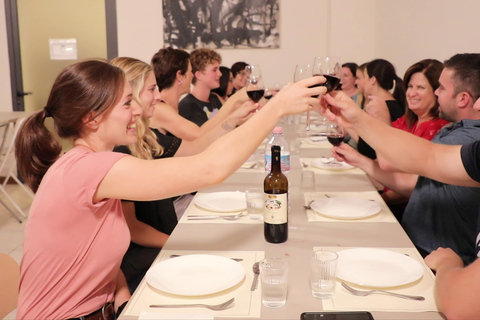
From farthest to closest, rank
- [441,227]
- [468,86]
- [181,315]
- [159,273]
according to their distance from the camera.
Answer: [468,86], [441,227], [159,273], [181,315]

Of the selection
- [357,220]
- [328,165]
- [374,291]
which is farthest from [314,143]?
[374,291]

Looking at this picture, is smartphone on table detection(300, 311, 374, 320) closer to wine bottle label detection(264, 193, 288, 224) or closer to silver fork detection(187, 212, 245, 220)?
wine bottle label detection(264, 193, 288, 224)

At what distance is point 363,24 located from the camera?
20.0 ft

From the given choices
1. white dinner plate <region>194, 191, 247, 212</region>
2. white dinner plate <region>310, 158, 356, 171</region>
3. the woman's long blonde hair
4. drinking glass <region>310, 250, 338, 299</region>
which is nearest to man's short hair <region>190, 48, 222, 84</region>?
white dinner plate <region>310, 158, 356, 171</region>

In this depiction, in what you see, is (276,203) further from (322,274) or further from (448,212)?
(448,212)

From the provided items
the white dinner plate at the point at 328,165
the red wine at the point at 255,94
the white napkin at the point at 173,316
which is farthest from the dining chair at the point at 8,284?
the white dinner plate at the point at 328,165

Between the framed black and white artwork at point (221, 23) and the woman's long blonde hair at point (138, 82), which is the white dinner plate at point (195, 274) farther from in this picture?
the framed black and white artwork at point (221, 23)

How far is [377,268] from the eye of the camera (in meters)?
1.34

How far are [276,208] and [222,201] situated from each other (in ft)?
1.93

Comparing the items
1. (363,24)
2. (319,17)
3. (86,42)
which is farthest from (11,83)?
(363,24)

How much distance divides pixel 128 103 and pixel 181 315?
0.77 meters

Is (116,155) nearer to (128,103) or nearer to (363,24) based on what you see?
(128,103)

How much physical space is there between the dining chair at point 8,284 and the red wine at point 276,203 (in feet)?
2.51

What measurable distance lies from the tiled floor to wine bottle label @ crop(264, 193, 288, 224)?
2.62 metres
